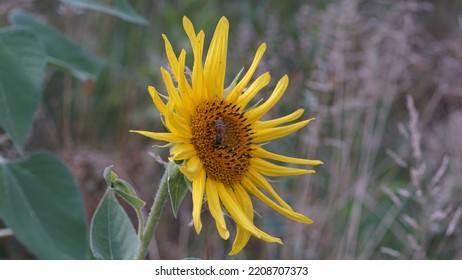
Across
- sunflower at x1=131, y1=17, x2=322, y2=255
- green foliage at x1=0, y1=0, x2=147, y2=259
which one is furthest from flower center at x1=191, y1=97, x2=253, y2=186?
green foliage at x1=0, y1=0, x2=147, y2=259

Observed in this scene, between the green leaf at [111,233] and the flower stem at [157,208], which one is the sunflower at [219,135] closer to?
the flower stem at [157,208]

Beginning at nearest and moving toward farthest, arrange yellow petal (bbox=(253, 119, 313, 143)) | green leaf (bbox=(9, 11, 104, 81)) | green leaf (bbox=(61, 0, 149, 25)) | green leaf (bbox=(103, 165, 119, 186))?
green leaf (bbox=(103, 165, 119, 186)) → yellow petal (bbox=(253, 119, 313, 143)) → green leaf (bbox=(61, 0, 149, 25)) → green leaf (bbox=(9, 11, 104, 81))

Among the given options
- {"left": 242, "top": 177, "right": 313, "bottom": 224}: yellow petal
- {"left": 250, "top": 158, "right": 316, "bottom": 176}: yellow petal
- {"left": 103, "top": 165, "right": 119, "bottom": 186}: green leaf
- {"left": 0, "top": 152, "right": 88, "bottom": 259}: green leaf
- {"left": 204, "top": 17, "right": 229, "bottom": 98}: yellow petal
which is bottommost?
{"left": 0, "top": 152, "right": 88, "bottom": 259}: green leaf

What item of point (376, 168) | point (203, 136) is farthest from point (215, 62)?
point (376, 168)

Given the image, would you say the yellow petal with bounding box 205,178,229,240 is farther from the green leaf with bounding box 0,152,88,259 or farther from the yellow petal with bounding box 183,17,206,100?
the green leaf with bounding box 0,152,88,259

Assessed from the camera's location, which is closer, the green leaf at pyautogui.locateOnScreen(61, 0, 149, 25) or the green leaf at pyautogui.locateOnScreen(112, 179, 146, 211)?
the green leaf at pyautogui.locateOnScreen(112, 179, 146, 211)

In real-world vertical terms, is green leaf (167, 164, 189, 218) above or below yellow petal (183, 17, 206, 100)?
below
